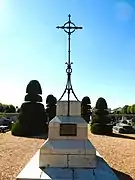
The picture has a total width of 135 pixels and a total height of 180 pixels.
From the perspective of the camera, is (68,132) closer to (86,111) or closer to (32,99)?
(32,99)

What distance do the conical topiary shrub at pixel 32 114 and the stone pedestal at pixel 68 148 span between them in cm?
1396

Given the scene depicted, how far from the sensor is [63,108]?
30.3 feet

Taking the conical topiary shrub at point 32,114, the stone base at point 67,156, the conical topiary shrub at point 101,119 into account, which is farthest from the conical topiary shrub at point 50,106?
the stone base at point 67,156

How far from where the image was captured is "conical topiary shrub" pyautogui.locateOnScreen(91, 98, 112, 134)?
25844 mm

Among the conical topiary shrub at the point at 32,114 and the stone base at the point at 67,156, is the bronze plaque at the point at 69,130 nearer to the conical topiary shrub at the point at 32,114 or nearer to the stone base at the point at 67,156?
the stone base at the point at 67,156

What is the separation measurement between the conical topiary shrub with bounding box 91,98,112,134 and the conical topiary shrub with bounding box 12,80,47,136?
5141 millimetres

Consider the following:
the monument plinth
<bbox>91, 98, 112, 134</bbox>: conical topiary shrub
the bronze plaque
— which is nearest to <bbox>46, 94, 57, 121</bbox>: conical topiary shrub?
<bbox>91, 98, 112, 134</bbox>: conical topiary shrub

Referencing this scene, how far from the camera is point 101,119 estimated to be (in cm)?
2627

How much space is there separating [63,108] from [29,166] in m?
2.22

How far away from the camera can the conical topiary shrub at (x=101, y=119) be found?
25.8 m

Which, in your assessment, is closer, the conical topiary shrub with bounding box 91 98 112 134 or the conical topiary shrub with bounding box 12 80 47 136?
the conical topiary shrub with bounding box 12 80 47 136

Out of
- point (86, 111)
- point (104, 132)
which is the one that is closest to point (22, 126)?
point (104, 132)

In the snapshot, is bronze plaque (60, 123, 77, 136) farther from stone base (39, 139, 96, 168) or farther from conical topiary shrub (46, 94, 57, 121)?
conical topiary shrub (46, 94, 57, 121)

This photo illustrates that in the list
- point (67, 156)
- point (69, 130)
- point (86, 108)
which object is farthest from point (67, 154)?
point (86, 108)
